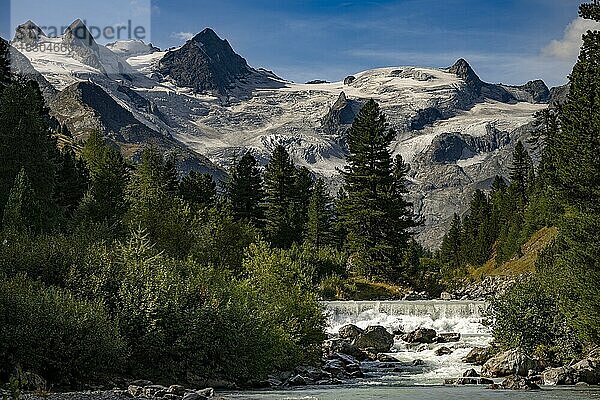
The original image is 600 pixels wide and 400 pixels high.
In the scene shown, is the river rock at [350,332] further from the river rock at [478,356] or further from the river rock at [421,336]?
the river rock at [478,356]

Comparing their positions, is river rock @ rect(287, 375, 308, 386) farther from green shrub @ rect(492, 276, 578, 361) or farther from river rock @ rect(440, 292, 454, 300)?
river rock @ rect(440, 292, 454, 300)

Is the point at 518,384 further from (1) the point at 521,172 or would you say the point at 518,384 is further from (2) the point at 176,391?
(1) the point at 521,172

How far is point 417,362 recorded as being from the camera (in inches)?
1378

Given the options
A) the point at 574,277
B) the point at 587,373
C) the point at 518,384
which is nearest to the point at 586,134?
the point at 574,277

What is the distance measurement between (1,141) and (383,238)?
1263 inches

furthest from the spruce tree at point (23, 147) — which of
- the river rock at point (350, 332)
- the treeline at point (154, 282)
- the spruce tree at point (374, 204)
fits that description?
the spruce tree at point (374, 204)

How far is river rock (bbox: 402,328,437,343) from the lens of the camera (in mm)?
40875

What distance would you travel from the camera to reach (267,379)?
28359mm

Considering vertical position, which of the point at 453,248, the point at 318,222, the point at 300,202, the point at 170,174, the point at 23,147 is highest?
the point at 170,174

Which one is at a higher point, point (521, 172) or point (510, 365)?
point (521, 172)

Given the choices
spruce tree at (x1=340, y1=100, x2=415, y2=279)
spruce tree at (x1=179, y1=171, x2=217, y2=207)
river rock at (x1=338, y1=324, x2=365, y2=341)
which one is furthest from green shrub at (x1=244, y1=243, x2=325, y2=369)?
spruce tree at (x1=179, y1=171, x2=217, y2=207)

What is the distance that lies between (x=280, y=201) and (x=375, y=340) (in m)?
44.3

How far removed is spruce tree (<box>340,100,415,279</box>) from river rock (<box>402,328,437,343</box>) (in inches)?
818

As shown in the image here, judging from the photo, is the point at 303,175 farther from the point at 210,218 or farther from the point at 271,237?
the point at 210,218
